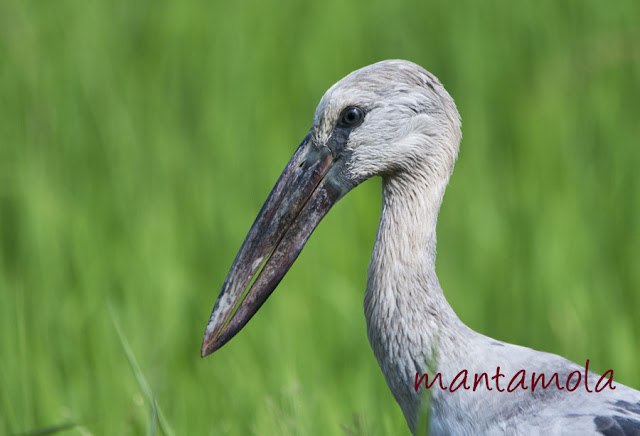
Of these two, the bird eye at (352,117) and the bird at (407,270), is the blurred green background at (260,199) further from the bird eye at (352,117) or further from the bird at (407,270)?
the bird eye at (352,117)

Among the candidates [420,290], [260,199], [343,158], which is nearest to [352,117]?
[343,158]

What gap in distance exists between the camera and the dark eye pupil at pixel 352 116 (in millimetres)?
2551

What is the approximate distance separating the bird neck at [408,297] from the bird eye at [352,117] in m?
0.22

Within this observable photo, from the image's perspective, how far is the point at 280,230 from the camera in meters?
2.65

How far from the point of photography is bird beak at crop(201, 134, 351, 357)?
2611 millimetres

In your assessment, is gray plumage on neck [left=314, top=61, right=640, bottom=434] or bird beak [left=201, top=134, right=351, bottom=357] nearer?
gray plumage on neck [left=314, top=61, right=640, bottom=434]

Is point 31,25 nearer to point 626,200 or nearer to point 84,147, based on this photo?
point 84,147

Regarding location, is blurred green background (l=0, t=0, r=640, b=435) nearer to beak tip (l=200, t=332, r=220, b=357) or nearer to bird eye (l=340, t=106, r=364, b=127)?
beak tip (l=200, t=332, r=220, b=357)

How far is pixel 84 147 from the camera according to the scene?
5895 mm

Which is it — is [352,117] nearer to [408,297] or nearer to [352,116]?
[352,116]

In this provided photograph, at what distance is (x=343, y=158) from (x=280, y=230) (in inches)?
11.6

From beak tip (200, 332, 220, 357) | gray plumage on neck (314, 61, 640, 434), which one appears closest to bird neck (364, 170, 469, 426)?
gray plumage on neck (314, 61, 640, 434)

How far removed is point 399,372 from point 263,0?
17.6 ft

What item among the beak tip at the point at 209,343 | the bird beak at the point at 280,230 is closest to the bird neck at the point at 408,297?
the bird beak at the point at 280,230
